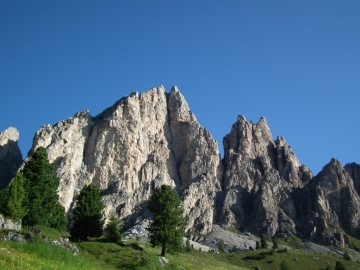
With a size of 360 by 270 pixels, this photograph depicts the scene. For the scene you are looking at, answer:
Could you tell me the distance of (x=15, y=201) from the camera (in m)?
Answer: 57.6

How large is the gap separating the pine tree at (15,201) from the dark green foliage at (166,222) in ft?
64.6

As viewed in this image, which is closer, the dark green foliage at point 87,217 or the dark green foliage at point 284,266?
the dark green foliage at point 87,217

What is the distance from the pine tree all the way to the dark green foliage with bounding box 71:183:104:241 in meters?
8.47

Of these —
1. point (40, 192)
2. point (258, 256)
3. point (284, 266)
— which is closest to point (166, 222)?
point (40, 192)

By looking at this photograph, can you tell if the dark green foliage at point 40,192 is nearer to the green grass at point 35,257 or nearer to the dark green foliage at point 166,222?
the dark green foliage at point 166,222

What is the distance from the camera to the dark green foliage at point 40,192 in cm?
6356

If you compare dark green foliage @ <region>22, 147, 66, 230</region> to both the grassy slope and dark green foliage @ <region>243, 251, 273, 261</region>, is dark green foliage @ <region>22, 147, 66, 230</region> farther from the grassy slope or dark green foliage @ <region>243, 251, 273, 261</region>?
dark green foliage @ <region>243, 251, 273, 261</region>

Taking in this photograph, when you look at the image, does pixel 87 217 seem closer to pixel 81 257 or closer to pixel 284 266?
pixel 81 257

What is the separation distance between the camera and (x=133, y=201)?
650ft

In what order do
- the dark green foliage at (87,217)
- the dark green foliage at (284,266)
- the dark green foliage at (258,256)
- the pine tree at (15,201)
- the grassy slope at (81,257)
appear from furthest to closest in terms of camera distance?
the dark green foliage at (258,256) < the dark green foliage at (284,266) < the dark green foliage at (87,217) < the pine tree at (15,201) < the grassy slope at (81,257)

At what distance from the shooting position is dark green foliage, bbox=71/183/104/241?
205 ft

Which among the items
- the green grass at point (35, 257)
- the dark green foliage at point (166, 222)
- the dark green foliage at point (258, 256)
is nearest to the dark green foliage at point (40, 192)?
the dark green foliage at point (166, 222)

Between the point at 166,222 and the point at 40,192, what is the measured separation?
21.4m

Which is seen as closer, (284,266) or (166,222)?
(166,222)
